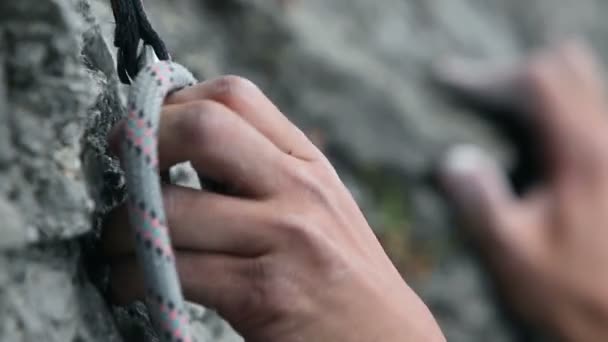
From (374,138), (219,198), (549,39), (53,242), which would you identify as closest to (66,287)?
(53,242)

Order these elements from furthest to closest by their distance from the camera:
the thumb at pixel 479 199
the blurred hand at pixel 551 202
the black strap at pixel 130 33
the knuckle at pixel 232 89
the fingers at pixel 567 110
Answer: the fingers at pixel 567 110 → the thumb at pixel 479 199 → the blurred hand at pixel 551 202 → the black strap at pixel 130 33 → the knuckle at pixel 232 89

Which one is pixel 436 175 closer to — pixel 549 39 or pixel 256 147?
pixel 549 39

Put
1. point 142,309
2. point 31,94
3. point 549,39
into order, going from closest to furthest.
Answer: point 31,94
point 142,309
point 549,39

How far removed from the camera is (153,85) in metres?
1.02

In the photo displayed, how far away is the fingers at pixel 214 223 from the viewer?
1.00 m

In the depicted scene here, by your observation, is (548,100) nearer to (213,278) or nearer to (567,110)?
(567,110)

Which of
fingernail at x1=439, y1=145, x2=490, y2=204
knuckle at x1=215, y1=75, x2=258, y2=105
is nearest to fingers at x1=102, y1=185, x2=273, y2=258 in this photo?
knuckle at x1=215, y1=75, x2=258, y2=105

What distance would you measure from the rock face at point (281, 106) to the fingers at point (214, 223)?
0.32 feet

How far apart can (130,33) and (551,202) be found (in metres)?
2.45

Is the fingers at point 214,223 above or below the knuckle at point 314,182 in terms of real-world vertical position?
below

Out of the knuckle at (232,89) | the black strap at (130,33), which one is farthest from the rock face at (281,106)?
the knuckle at (232,89)

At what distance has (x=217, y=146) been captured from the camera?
0.99 m

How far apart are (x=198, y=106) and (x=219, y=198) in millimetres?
102

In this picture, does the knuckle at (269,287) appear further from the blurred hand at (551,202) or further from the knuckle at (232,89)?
the blurred hand at (551,202)
